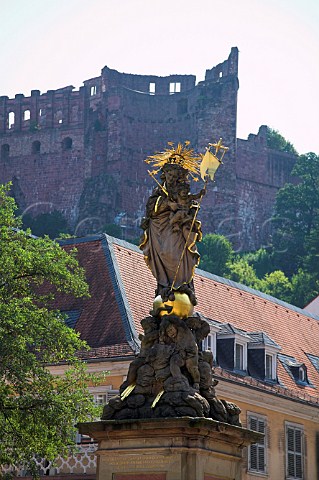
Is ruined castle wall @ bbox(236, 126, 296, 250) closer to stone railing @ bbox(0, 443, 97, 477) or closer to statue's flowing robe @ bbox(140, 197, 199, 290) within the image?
stone railing @ bbox(0, 443, 97, 477)

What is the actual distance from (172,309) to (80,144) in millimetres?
86193

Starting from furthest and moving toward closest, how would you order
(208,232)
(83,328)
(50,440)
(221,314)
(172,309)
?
(208,232), (221,314), (83,328), (50,440), (172,309)

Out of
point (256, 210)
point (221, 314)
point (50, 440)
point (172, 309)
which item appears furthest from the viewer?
point (256, 210)

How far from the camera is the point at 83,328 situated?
28766mm

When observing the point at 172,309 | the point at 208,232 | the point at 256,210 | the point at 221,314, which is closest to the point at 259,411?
the point at 221,314

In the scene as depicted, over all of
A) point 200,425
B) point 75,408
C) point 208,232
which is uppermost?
point 208,232

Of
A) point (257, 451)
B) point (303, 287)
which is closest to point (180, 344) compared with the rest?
point (257, 451)

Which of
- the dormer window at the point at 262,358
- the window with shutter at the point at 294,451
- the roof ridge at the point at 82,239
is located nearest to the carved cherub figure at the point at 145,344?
the roof ridge at the point at 82,239

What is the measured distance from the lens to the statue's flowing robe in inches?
492

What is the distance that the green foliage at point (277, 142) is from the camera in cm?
10850

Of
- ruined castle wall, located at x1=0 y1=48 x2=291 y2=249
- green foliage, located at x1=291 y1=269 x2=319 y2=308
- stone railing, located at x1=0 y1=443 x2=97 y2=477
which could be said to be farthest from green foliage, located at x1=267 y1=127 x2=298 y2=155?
stone railing, located at x1=0 y1=443 x2=97 y2=477

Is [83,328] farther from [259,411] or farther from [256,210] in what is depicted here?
[256,210]

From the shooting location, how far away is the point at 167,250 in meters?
12.5

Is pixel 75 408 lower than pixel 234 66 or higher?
lower
